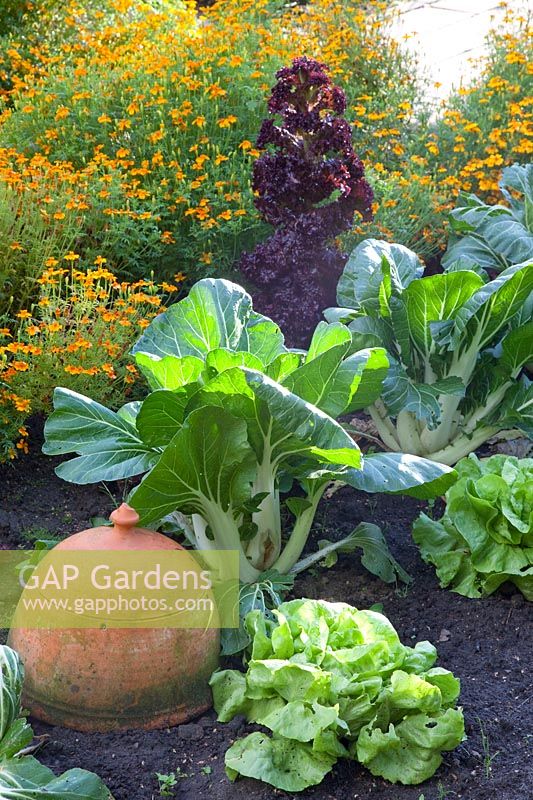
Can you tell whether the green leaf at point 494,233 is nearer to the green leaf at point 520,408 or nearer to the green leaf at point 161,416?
the green leaf at point 520,408

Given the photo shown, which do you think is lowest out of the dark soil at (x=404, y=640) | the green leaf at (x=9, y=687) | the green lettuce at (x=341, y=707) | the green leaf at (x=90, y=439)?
the dark soil at (x=404, y=640)

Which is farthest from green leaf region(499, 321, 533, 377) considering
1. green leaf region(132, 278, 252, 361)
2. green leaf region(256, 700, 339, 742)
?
green leaf region(256, 700, 339, 742)

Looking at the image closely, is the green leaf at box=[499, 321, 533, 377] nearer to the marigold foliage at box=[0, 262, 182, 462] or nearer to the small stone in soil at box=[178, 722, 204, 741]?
the marigold foliage at box=[0, 262, 182, 462]

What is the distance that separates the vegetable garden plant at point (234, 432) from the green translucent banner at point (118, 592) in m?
0.23

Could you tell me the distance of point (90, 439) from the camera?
12.0ft

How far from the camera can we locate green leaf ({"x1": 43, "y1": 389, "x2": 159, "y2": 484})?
354cm

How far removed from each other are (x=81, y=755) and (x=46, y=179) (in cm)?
382

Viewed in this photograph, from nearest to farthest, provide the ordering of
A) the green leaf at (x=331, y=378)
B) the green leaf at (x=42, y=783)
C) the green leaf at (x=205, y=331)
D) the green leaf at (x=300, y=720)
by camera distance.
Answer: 1. the green leaf at (x=42, y=783)
2. the green leaf at (x=300, y=720)
3. the green leaf at (x=331, y=378)
4. the green leaf at (x=205, y=331)

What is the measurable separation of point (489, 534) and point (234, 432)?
1.27m

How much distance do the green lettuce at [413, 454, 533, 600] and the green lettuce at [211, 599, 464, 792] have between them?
85cm

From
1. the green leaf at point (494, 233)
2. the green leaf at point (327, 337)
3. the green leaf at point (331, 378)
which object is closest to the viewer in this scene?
the green leaf at point (331, 378)

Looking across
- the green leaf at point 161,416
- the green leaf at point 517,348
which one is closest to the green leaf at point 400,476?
the green leaf at point 161,416

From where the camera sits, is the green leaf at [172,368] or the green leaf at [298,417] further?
the green leaf at [172,368]

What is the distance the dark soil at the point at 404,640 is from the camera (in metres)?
2.90
